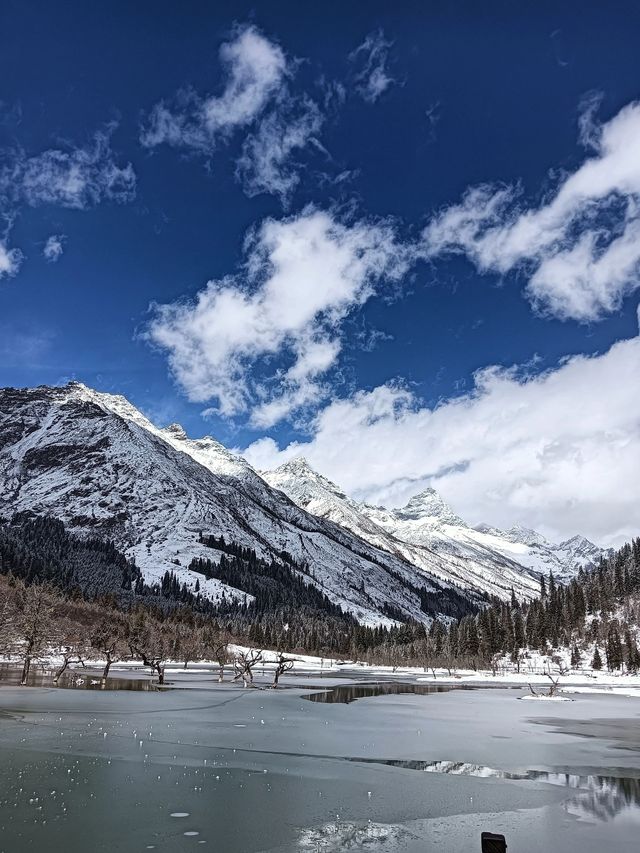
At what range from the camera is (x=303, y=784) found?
2039 cm

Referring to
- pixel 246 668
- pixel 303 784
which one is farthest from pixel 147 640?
pixel 303 784

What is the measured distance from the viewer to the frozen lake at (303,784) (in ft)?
47.5

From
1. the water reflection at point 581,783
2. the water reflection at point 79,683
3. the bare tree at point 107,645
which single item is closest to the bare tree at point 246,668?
the water reflection at point 79,683

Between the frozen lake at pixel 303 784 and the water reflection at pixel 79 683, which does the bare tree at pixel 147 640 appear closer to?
the water reflection at pixel 79 683

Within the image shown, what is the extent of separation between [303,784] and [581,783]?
10.9m

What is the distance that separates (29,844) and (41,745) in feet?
47.9

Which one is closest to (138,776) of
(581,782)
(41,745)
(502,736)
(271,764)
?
(271,764)

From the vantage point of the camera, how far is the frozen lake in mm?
14469

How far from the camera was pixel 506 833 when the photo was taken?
15.3 meters

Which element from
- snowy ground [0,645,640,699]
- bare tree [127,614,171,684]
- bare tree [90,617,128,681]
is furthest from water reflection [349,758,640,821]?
bare tree [127,614,171,684]

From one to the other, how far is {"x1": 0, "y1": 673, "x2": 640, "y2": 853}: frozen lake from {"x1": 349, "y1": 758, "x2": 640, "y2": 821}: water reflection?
0.09m

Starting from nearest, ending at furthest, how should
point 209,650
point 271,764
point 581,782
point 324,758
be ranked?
1. point 581,782
2. point 271,764
3. point 324,758
4. point 209,650

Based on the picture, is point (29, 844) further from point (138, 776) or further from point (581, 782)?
point (581, 782)

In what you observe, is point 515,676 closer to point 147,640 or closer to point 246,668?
point 246,668
